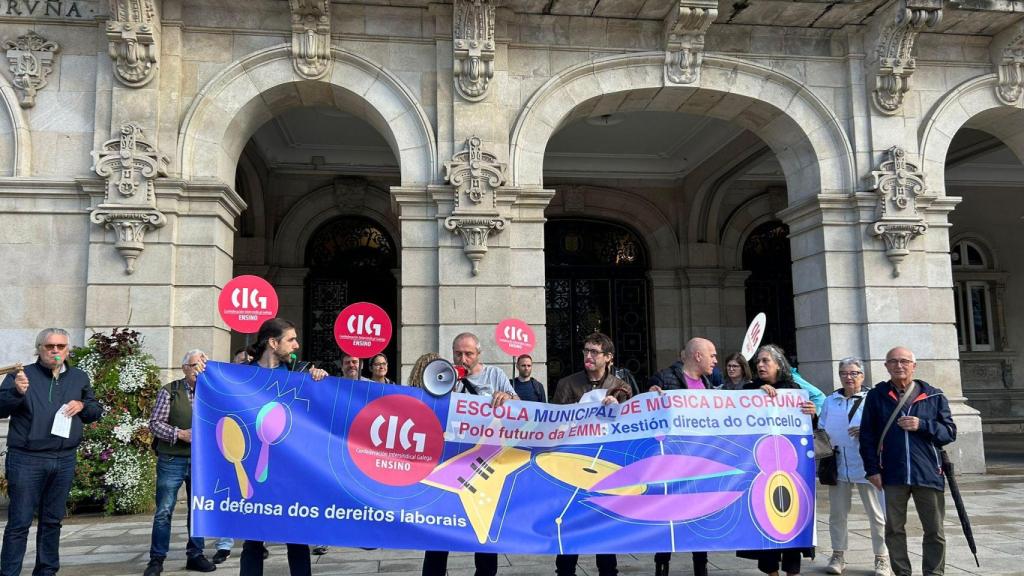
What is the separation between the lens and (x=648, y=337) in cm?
1745

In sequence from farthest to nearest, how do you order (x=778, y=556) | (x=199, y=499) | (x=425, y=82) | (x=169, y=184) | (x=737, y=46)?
(x=737, y=46) → (x=425, y=82) → (x=169, y=184) → (x=778, y=556) → (x=199, y=499)

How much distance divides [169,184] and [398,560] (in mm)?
6060

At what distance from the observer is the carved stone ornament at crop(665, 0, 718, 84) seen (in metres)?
10.8

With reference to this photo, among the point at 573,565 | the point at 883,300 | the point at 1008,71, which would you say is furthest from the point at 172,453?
the point at 1008,71

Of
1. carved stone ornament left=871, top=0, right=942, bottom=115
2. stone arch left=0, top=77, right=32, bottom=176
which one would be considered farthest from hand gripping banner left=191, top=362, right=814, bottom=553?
carved stone ornament left=871, top=0, right=942, bottom=115

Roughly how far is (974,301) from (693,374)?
1676cm

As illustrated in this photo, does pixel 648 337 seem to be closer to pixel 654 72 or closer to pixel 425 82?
pixel 654 72

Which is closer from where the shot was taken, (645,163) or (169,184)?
(169,184)

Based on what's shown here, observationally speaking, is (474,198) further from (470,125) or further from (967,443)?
(967,443)

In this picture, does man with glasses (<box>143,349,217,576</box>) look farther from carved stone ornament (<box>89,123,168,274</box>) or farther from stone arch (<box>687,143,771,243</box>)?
stone arch (<box>687,143,771,243</box>)

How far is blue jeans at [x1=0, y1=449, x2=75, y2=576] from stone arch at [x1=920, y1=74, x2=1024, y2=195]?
11.8 meters

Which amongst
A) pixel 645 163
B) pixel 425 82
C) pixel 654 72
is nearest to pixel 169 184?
pixel 425 82

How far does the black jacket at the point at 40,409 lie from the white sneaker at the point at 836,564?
604 centimetres

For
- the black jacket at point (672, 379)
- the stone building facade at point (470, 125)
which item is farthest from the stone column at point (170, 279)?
the black jacket at point (672, 379)
